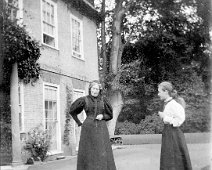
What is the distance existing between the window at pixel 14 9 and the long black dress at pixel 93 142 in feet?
10.0

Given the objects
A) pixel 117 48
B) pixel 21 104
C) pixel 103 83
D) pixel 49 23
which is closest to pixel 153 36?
pixel 117 48

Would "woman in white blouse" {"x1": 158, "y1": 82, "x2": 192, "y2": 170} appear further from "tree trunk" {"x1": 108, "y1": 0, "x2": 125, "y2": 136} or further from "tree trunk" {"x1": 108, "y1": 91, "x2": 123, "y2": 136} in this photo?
"tree trunk" {"x1": 108, "y1": 0, "x2": 125, "y2": 136}

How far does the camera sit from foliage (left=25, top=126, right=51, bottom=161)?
33.1ft

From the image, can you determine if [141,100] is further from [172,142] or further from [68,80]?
[172,142]

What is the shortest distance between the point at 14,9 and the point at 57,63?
3282mm

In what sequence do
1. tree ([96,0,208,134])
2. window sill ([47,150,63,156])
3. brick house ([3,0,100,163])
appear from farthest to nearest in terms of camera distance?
tree ([96,0,208,134])
window sill ([47,150,63,156])
brick house ([3,0,100,163])

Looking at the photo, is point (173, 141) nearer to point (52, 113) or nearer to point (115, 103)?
point (52, 113)

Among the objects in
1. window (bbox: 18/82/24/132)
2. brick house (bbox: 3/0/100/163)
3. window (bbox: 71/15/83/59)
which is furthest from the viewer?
window (bbox: 71/15/83/59)

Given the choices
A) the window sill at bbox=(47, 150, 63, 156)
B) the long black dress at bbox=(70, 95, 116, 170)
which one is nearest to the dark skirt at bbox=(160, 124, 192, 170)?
the long black dress at bbox=(70, 95, 116, 170)

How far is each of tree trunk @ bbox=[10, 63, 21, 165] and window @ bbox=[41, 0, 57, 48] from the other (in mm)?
2619

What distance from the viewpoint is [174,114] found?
6219mm

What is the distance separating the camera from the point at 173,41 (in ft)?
66.9

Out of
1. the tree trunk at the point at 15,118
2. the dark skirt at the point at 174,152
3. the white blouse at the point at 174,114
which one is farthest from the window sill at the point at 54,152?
the white blouse at the point at 174,114

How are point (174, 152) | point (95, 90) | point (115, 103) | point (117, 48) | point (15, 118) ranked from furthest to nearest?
point (117, 48) < point (115, 103) < point (15, 118) < point (95, 90) < point (174, 152)
